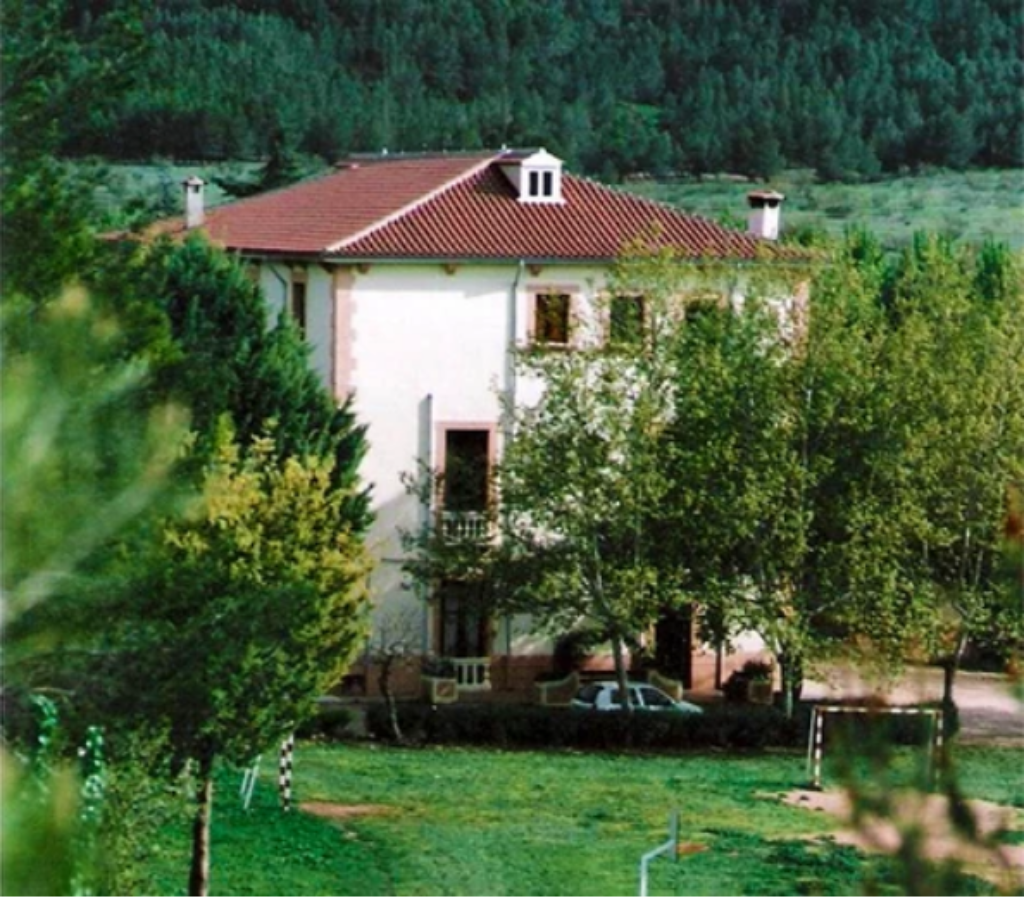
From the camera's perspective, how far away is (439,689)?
841 cm

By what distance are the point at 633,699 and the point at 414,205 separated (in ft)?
6.43

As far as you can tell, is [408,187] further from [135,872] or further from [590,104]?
[135,872]

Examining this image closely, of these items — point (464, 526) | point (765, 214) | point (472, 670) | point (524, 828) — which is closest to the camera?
point (524, 828)

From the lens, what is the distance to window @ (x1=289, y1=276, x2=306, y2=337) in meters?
8.81

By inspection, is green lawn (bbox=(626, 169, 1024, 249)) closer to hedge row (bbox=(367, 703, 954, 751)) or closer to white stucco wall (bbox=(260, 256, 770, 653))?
white stucco wall (bbox=(260, 256, 770, 653))

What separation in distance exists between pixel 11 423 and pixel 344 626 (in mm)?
2992

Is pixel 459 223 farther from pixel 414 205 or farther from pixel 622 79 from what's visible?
pixel 622 79

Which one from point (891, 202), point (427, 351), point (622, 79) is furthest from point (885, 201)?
point (427, 351)

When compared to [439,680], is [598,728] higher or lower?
lower

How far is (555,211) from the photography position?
9.15 m

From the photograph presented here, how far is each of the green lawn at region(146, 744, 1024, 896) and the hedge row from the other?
0.15m

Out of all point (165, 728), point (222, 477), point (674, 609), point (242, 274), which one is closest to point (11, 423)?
point (165, 728)

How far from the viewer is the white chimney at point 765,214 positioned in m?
9.61

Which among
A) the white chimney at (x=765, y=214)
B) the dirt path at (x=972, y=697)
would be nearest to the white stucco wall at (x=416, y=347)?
the dirt path at (x=972, y=697)
